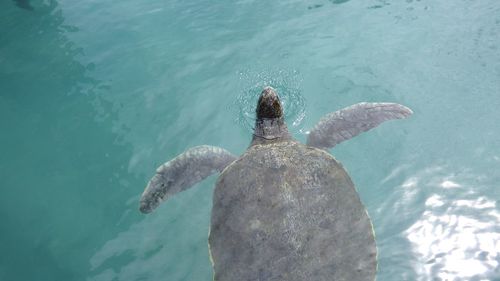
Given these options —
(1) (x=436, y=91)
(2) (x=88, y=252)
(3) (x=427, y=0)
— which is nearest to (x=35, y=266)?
(2) (x=88, y=252)

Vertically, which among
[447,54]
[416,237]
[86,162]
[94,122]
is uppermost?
[447,54]

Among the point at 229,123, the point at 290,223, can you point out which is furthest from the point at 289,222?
the point at 229,123

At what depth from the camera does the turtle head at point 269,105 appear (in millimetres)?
4520

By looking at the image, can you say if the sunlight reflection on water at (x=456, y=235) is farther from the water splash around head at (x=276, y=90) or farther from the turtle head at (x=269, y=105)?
the turtle head at (x=269, y=105)

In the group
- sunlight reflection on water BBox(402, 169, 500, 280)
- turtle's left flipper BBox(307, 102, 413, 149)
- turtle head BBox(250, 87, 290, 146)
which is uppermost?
turtle head BBox(250, 87, 290, 146)

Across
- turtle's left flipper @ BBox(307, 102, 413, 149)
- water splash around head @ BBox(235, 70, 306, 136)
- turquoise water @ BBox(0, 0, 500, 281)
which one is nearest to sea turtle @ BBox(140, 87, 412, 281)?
turtle's left flipper @ BBox(307, 102, 413, 149)

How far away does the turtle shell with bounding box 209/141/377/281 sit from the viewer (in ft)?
8.69

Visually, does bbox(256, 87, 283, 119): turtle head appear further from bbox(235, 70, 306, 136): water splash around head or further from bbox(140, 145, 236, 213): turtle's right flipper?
bbox(235, 70, 306, 136): water splash around head

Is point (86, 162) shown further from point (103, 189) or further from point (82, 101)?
point (82, 101)

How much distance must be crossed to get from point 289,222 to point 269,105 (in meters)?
2.08

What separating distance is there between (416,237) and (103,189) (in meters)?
5.27

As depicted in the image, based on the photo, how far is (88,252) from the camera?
5480 mm

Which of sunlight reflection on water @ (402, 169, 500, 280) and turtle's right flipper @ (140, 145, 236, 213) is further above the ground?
turtle's right flipper @ (140, 145, 236, 213)

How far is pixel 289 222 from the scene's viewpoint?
2797 millimetres
